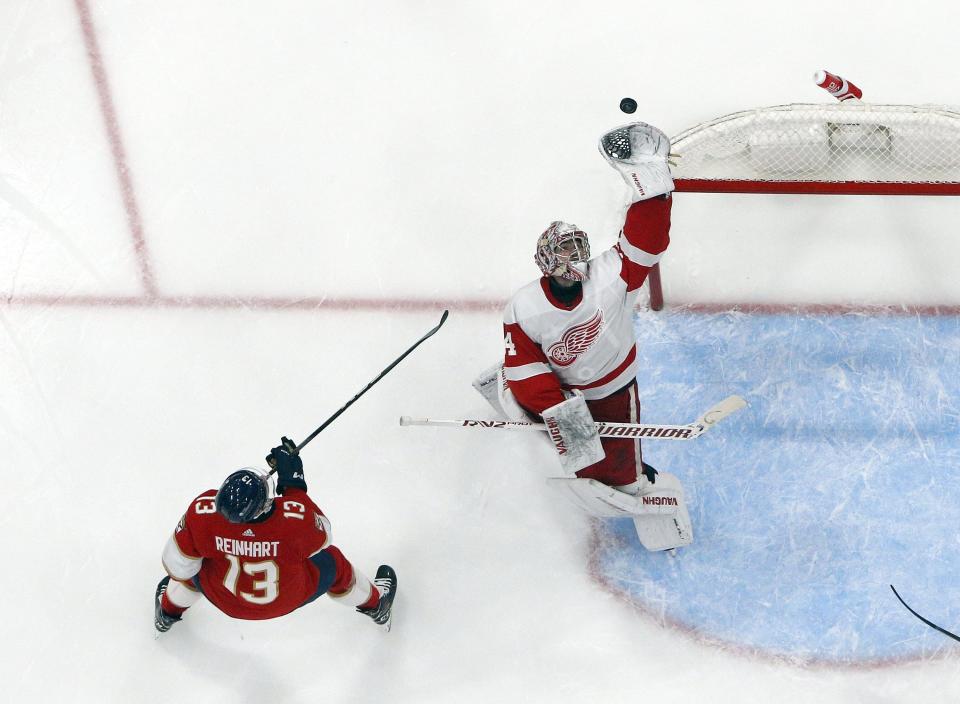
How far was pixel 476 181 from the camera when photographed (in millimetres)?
3947

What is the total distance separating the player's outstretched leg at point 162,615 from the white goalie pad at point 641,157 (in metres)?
1.81

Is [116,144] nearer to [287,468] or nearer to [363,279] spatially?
[363,279]

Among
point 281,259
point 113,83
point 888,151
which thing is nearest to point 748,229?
point 888,151

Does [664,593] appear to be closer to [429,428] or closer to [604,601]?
[604,601]

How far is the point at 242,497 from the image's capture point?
2.59m

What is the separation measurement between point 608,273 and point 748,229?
1.11 meters

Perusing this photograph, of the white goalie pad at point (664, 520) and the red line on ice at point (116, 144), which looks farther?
the red line on ice at point (116, 144)

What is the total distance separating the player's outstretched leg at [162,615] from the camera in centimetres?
330

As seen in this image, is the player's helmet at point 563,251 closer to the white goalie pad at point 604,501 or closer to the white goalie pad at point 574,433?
the white goalie pad at point 574,433

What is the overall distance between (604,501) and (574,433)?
0.39 metres

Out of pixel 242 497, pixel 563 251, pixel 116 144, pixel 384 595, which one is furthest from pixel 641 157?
pixel 116 144

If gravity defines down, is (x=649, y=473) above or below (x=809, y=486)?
above

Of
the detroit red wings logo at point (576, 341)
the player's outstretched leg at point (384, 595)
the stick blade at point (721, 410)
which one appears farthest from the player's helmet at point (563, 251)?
the player's outstretched leg at point (384, 595)

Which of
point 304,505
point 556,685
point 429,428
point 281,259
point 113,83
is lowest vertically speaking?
point 556,685
